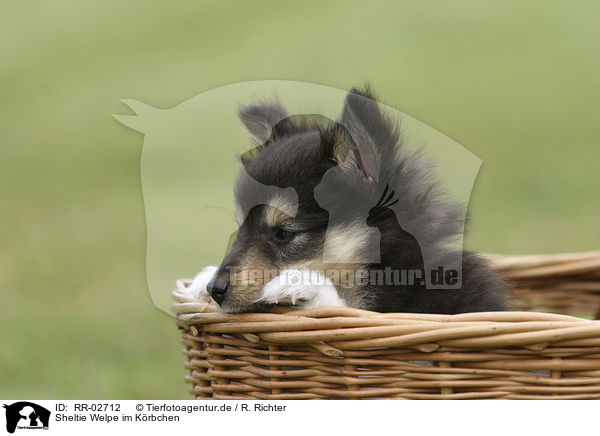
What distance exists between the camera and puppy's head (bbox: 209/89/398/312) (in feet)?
9.76

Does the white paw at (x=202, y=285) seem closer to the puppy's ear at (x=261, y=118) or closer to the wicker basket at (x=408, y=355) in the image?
the wicker basket at (x=408, y=355)

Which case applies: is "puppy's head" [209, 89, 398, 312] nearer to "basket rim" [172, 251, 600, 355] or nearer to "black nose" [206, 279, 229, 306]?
"black nose" [206, 279, 229, 306]

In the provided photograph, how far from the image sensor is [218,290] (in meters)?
2.90

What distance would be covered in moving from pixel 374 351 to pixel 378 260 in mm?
551

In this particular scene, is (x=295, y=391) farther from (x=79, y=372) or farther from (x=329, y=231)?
(x=79, y=372)

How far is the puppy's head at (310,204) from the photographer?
2.97m

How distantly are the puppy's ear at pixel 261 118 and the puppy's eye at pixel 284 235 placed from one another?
0.58 m

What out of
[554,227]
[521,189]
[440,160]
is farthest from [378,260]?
[521,189]

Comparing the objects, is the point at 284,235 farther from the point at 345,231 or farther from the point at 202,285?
the point at 202,285

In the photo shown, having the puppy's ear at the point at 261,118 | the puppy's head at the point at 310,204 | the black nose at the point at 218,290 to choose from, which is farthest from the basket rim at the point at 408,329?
the puppy's ear at the point at 261,118
